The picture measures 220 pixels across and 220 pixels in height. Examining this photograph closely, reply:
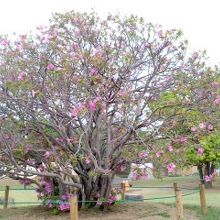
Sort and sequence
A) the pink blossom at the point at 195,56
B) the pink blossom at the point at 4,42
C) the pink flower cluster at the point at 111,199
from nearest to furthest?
the pink blossom at the point at 4,42, the pink blossom at the point at 195,56, the pink flower cluster at the point at 111,199

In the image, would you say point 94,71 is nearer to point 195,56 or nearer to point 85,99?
point 85,99

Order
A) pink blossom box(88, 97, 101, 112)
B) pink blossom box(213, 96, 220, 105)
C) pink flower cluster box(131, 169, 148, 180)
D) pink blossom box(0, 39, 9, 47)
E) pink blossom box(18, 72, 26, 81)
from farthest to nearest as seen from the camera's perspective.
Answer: pink blossom box(0, 39, 9, 47) < pink blossom box(213, 96, 220, 105) < pink flower cluster box(131, 169, 148, 180) < pink blossom box(18, 72, 26, 81) < pink blossom box(88, 97, 101, 112)

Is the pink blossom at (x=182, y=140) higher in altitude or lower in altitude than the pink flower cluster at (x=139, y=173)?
higher

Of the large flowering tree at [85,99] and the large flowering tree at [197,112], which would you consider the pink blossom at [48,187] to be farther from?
the large flowering tree at [197,112]

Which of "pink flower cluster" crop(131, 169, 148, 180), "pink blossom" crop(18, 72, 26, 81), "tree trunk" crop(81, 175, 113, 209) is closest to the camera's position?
"pink blossom" crop(18, 72, 26, 81)

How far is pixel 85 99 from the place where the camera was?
10.5m

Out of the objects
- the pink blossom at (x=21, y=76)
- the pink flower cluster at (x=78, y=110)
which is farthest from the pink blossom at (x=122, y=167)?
the pink blossom at (x=21, y=76)

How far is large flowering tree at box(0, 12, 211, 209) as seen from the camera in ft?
34.9

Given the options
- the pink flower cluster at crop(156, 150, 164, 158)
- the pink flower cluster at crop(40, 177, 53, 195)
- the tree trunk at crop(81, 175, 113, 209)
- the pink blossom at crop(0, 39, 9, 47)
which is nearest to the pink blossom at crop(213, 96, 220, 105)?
the pink flower cluster at crop(156, 150, 164, 158)

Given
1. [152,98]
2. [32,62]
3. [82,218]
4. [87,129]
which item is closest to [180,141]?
[152,98]

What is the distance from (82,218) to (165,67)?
4317 millimetres

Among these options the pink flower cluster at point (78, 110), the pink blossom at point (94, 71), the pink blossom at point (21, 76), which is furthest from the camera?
the pink blossom at point (94, 71)

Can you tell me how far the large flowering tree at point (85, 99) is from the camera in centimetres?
1062

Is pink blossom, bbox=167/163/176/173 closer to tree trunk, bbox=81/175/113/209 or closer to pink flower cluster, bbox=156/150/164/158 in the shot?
pink flower cluster, bbox=156/150/164/158
